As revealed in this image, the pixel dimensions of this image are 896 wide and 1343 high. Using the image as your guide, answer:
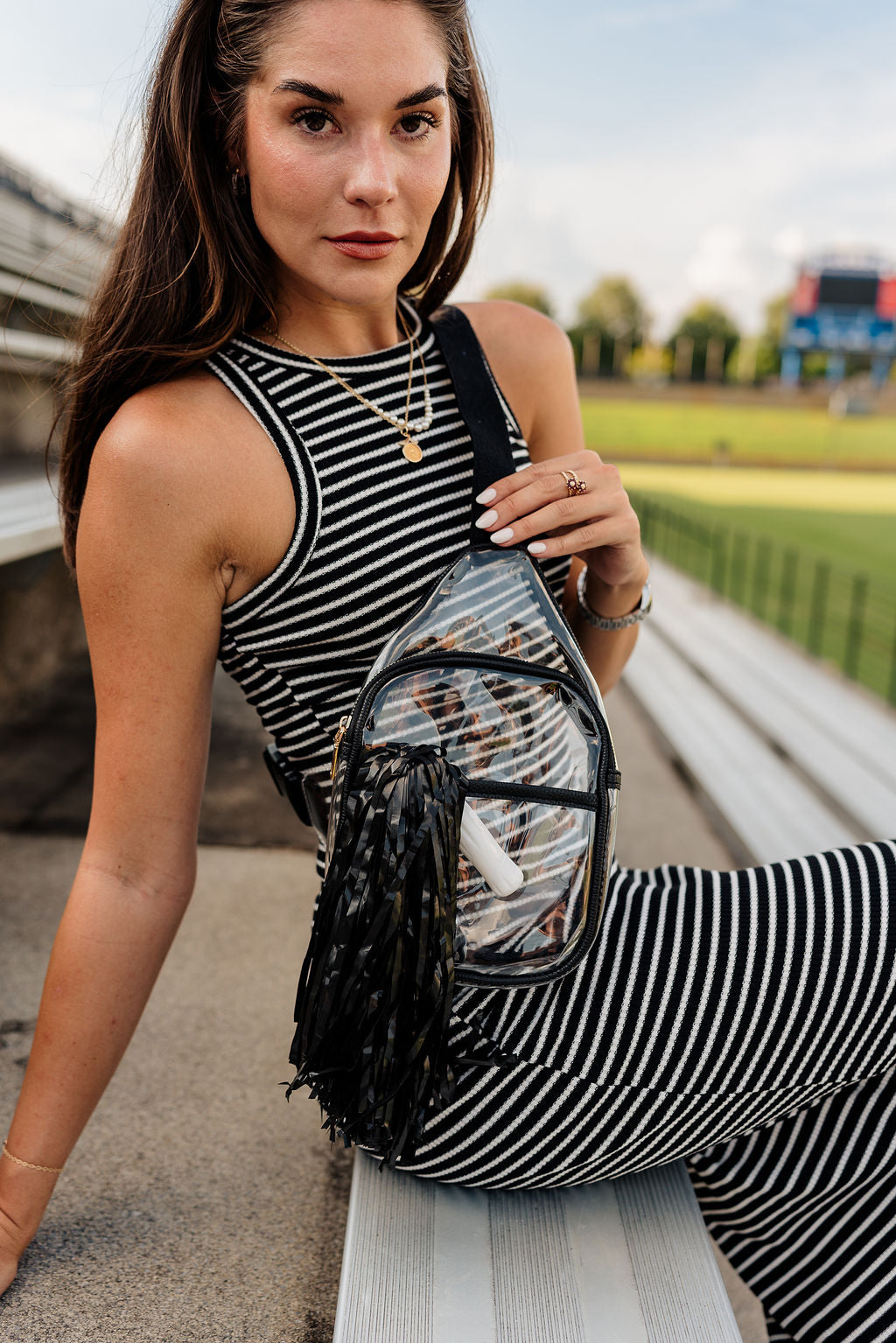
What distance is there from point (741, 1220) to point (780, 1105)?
0.80 ft

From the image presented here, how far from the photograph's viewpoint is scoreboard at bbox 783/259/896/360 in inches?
2564

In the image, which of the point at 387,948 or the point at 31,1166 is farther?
the point at 31,1166

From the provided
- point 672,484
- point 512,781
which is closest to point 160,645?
point 512,781

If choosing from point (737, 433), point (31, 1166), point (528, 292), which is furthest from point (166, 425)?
point (528, 292)

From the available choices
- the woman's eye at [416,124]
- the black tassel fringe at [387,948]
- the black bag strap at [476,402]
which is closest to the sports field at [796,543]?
the black bag strap at [476,402]

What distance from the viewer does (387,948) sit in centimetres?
111

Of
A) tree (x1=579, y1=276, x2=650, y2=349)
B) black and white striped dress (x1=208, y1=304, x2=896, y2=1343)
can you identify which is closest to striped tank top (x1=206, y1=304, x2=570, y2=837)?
black and white striped dress (x1=208, y1=304, x2=896, y2=1343)

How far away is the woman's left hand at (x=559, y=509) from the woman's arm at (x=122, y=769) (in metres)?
0.37

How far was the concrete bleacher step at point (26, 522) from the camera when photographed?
3033mm

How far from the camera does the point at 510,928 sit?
4.10 ft

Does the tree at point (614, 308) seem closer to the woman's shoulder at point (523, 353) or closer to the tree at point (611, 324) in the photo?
the tree at point (611, 324)

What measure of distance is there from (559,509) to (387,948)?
0.59 m

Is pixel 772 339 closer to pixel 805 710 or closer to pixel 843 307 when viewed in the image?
pixel 843 307

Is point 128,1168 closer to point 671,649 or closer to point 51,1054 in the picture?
point 51,1054
